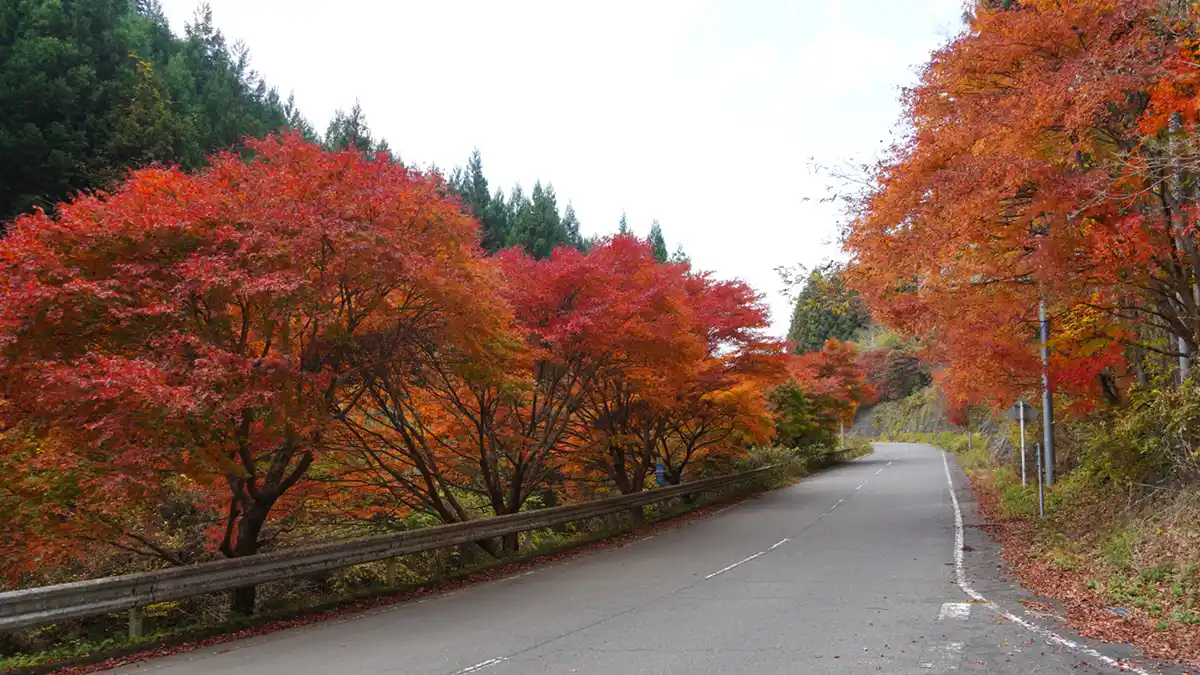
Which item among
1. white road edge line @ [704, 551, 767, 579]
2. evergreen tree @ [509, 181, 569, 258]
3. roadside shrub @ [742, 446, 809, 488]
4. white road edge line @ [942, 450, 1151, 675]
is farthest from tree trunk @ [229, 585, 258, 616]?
evergreen tree @ [509, 181, 569, 258]

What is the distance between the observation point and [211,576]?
945 cm

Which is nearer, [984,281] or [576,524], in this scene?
[984,281]

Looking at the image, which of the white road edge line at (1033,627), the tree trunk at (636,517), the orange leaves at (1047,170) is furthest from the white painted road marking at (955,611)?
the tree trunk at (636,517)

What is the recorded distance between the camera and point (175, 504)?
604 inches

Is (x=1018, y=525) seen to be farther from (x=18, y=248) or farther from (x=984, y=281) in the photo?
(x=18, y=248)

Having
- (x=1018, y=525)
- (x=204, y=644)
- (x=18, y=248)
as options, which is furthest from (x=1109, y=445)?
(x=18, y=248)

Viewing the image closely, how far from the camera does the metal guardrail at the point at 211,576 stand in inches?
303

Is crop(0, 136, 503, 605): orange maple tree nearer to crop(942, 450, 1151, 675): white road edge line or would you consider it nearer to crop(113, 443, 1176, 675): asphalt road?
crop(113, 443, 1176, 675): asphalt road

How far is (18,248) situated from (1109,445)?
17.0 meters

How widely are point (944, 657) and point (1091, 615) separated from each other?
3.00 meters

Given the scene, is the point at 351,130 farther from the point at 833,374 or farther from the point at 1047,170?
the point at 1047,170

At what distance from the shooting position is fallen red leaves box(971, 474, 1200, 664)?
22.8ft

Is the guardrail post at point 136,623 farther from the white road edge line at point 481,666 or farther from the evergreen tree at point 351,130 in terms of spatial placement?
the evergreen tree at point 351,130

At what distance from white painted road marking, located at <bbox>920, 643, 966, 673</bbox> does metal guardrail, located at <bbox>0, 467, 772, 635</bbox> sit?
26.4 feet
